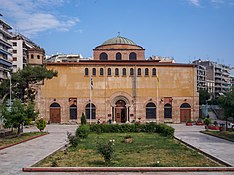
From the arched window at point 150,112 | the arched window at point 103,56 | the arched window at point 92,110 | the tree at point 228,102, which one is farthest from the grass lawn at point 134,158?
the arched window at point 103,56

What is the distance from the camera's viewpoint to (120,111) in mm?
50812

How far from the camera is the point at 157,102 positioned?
5006 cm

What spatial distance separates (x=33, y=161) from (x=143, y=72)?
1456 inches

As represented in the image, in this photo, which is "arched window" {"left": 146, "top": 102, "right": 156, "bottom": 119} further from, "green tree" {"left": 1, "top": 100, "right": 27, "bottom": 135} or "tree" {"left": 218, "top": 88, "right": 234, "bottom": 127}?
"green tree" {"left": 1, "top": 100, "right": 27, "bottom": 135}

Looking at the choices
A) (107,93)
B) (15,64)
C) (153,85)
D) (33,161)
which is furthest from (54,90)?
(33,161)

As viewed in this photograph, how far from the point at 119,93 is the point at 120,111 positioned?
115 inches

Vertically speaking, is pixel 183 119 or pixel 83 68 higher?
pixel 83 68

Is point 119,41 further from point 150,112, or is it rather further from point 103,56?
point 150,112

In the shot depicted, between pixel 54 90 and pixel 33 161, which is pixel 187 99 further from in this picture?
pixel 33 161

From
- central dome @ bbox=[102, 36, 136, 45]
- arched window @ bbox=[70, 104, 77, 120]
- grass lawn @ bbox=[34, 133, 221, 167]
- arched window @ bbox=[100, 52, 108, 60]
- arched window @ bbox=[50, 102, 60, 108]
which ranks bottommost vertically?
grass lawn @ bbox=[34, 133, 221, 167]

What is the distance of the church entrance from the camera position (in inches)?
1988

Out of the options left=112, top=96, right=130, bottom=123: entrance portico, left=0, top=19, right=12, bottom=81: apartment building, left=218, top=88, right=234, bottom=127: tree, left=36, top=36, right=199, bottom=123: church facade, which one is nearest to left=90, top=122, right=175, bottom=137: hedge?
left=218, top=88, right=234, bottom=127: tree

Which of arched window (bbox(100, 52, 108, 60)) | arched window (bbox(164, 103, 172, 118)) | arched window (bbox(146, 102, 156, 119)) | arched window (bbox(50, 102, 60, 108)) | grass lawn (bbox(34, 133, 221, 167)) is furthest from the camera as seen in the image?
arched window (bbox(100, 52, 108, 60))

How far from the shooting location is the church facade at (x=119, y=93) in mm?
49562
